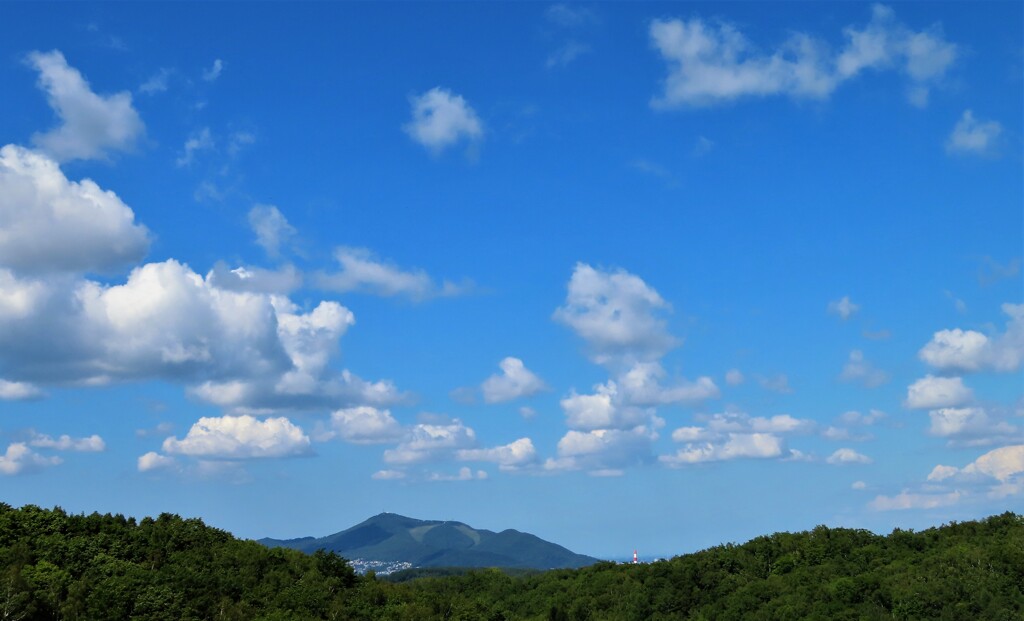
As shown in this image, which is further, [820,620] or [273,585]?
[820,620]

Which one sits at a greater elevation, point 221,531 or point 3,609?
point 221,531

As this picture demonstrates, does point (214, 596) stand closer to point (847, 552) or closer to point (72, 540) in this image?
point (72, 540)

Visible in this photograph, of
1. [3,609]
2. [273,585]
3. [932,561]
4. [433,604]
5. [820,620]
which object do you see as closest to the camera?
[3,609]

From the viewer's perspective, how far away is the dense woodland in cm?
10112

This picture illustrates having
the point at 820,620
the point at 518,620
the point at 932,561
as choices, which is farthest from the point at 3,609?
the point at 932,561

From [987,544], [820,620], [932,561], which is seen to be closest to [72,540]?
[820,620]

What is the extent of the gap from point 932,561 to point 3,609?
16221cm

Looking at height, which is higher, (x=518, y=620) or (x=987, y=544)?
(x=987, y=544)

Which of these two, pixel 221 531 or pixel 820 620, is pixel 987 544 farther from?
pixel 221 531

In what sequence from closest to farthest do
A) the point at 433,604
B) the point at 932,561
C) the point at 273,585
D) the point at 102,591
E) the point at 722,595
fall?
the point at 102,591, the point at 273,585, the point at 433,604, the point at 932,561, the point at 722,595

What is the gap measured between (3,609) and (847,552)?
547 feet

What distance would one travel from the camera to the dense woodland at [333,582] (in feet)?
332

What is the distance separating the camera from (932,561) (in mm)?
178750

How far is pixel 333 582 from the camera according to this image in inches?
5037
